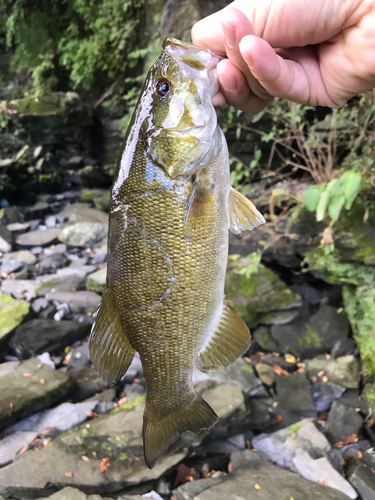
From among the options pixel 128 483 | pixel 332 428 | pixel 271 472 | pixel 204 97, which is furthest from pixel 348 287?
pixel 204 97

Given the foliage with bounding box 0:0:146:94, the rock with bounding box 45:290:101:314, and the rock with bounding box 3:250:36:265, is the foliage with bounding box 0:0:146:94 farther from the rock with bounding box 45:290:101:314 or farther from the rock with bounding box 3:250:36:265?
the rock with bounding box 45:290:101:314

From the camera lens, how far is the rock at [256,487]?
234 cm

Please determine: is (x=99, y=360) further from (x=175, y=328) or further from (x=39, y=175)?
(x=39, y=175)

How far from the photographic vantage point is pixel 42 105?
27.1ft

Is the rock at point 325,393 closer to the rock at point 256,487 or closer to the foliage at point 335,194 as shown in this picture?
the rock at point 256,487

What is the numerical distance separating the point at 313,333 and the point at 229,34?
349cm

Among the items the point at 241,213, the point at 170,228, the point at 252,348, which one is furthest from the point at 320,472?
the point at 170,228

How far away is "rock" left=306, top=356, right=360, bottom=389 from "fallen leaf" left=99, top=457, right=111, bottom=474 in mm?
2259

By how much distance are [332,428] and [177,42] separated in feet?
11.4

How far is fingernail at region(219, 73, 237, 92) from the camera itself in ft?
4.42

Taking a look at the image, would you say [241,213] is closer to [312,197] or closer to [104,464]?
[312,197]

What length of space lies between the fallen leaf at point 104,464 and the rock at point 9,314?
1987mm

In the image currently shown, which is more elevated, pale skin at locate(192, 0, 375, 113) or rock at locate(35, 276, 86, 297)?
pale skin at locate(192, 0, 375, 113)

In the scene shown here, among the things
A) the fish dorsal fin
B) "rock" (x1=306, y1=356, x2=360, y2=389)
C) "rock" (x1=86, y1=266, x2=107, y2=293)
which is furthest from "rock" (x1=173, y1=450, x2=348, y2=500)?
"rock" (x1=86, y1=266, x2=107, y2=293)
